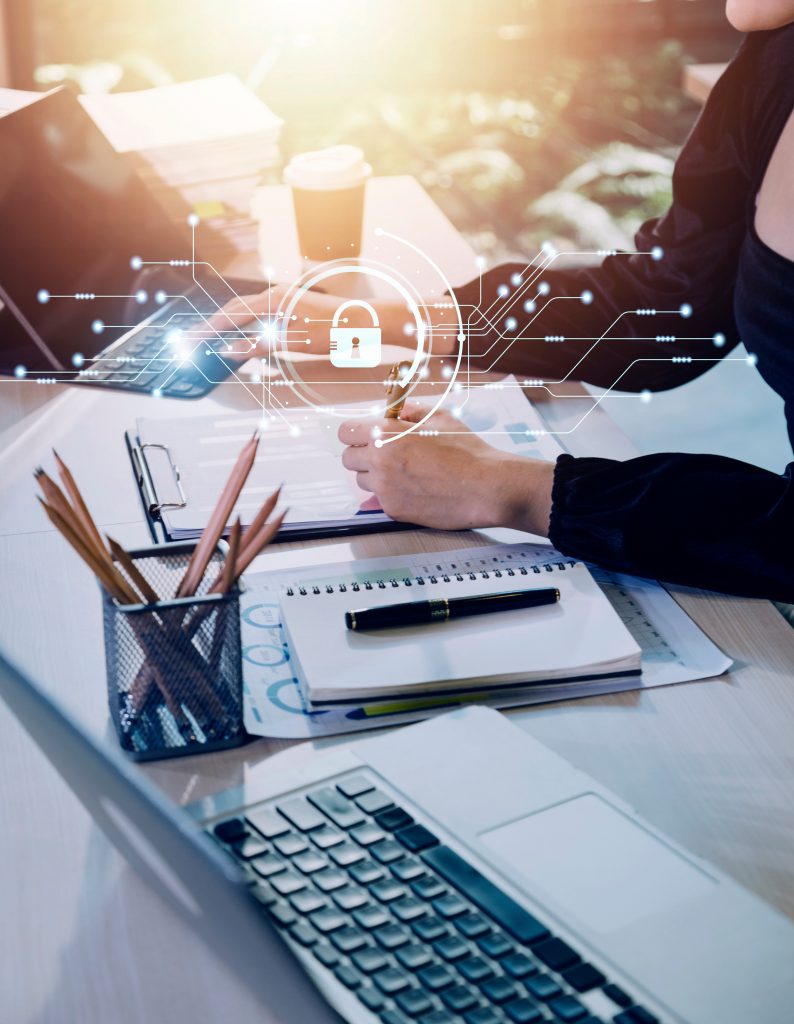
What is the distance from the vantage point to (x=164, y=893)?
0.48 metres

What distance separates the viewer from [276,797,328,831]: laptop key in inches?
21.9

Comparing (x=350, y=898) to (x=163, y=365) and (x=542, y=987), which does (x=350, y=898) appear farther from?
(x=163, y=365)

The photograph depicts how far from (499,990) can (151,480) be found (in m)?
0.61

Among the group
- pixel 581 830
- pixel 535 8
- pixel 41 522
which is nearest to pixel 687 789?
pixel 581 830

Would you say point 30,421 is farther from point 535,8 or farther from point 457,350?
point 535,8

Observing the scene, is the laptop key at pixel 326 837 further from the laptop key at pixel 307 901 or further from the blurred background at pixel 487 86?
the blurred background at pixel 487 86

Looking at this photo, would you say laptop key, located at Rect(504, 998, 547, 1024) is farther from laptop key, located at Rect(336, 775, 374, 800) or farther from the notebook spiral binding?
the notebook spiral binding

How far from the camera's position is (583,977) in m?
0.47

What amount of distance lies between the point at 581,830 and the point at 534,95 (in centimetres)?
307

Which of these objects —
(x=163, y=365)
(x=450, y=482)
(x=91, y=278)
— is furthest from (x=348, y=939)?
(x=91, y=278)

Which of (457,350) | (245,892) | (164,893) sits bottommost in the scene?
(457,350)

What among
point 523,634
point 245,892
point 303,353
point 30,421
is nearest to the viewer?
point 245,892

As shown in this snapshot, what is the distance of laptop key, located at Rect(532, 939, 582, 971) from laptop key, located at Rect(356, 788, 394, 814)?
0.12 meters

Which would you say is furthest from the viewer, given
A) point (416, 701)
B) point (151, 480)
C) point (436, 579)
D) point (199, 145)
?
point (199, 145)
